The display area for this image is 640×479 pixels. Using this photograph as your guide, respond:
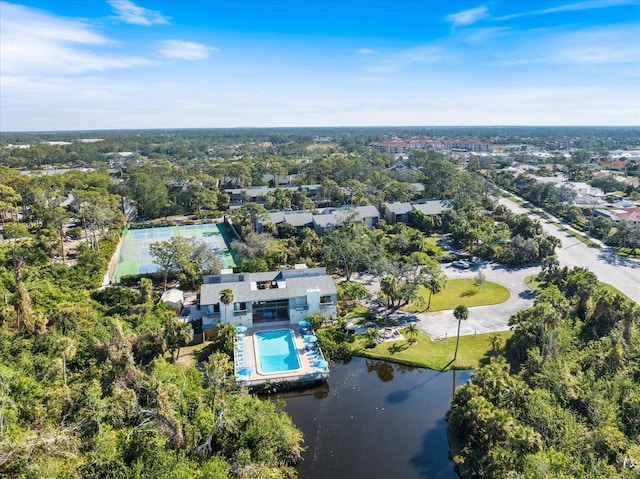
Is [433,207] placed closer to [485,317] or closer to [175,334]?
[485,317]

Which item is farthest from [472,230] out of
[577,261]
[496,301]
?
[496,301]

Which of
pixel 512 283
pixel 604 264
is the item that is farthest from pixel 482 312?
pixel 604 264

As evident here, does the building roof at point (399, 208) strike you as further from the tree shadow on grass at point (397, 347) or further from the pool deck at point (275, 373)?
the pool deck at point (275, 373)

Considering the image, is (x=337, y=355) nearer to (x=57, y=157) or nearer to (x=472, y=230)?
(x=472, y=230)

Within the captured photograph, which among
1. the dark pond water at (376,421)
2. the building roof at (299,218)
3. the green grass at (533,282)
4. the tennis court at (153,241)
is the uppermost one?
the building roof at (299,218)

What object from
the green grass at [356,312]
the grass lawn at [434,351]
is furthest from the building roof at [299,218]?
the grass lawn at [434,351]

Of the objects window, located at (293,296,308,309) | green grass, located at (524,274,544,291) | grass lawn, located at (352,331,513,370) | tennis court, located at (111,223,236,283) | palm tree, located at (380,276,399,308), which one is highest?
palm tree, located at (380,276,399,308)

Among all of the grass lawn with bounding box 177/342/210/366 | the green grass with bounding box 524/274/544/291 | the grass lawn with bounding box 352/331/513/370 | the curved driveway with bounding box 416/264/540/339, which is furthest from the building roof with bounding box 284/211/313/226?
the grass lawn with bounding box 177/342/210/366

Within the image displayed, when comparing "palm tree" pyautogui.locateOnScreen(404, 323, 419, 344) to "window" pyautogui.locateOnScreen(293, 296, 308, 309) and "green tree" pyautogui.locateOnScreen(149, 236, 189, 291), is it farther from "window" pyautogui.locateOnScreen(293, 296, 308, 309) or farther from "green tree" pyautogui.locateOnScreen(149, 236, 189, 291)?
"green tree" pyautogui.locateOnScreen(149, 236, 189, 291)
